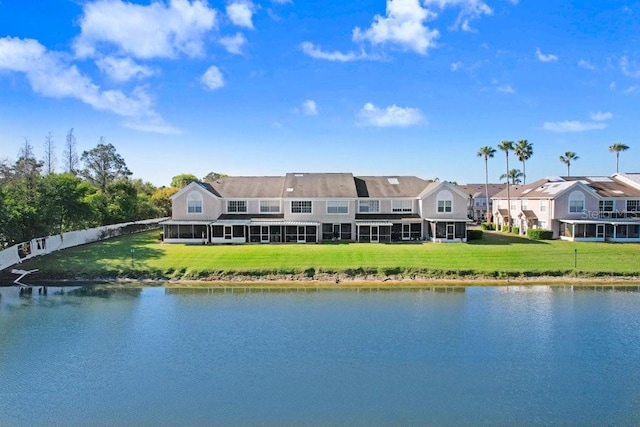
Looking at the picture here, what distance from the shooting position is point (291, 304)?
29.1 m

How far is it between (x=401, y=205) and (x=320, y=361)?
32.8m

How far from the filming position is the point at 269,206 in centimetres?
4981

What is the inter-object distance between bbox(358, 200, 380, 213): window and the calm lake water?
807 inches

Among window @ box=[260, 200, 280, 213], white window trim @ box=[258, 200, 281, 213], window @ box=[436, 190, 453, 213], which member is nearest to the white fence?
white window trim @ box=[258, 200, 281, 213]

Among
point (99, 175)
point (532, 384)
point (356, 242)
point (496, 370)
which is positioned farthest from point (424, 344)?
point (99, 175)

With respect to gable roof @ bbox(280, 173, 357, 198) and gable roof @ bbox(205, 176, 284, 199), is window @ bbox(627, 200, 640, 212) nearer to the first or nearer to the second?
gable roof @ bbox(280, 173, 357, 198)

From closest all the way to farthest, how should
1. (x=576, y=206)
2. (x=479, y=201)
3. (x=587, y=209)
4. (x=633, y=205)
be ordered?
(x=587, y=209), (x=576, y=206), (x=633, y=205), (x=479, y=201)

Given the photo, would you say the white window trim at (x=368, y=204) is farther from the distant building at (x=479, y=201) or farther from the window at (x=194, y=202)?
the distant building at (x=479, y=201)

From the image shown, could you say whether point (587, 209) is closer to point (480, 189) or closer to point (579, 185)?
point (579, 185)

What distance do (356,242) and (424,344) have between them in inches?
998

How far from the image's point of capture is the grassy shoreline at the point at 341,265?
118 feet

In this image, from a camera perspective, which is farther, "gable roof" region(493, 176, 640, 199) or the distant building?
the distant building

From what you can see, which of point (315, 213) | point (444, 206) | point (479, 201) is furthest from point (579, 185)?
point (479, 201)

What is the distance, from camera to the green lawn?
36.5m
